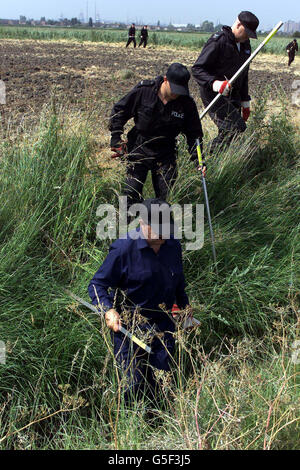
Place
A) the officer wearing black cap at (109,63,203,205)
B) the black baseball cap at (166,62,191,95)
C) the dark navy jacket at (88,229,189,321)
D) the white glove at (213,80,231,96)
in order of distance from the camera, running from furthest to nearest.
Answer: the white glove at (213,80,231,96) < the officer wearing black cap at (109,63,203,205) < the black baseball cap at (166,62,191,95) < the dark navy jacket at (88,229,189,321)

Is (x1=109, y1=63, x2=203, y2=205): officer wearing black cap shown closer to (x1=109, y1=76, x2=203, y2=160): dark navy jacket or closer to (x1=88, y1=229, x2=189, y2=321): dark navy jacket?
(x1=109, y1=76, x2=203, y2=160): dark navy jacket

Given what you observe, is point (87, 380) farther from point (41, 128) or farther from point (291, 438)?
point (41, 128)

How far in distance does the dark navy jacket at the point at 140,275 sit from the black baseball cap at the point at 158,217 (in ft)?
0.50

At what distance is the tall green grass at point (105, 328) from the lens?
7.44ft

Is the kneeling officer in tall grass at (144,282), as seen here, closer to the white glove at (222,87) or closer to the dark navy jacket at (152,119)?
the dark navy jacket at (152,119)

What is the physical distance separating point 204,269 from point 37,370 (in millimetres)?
1577

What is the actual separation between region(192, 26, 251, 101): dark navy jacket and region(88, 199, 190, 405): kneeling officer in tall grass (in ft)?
8.30

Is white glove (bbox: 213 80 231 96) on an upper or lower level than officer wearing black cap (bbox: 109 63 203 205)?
upper

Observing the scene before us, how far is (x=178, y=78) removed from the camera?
3.60 metres

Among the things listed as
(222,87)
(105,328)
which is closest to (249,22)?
(222,87)

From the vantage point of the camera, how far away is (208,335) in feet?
11.2

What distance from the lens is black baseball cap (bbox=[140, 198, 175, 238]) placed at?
2623mm

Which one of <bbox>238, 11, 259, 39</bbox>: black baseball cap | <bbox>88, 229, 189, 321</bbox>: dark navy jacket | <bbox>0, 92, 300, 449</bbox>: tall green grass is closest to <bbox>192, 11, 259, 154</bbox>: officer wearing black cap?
<bbox>238, 11, 259, 39</bbox>: black baseball cap

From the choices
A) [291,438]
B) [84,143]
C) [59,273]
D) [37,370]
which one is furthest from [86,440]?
[84,143]
